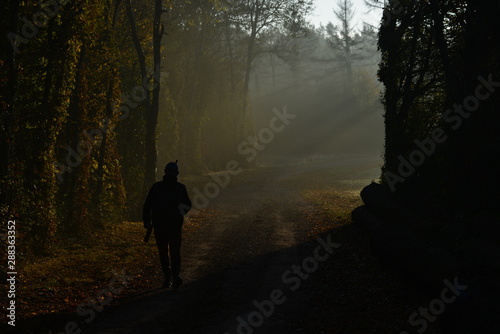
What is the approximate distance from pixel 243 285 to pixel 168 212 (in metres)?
2.15

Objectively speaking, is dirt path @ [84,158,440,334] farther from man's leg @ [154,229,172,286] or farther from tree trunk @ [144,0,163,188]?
tree trunk @ [144,0,163,188]

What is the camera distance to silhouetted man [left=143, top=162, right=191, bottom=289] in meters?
10.2

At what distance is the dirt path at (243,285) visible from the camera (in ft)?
26.3

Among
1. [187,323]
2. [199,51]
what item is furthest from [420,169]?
[199,51]

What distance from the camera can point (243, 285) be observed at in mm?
10320

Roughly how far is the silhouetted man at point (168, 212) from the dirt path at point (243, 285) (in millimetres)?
678

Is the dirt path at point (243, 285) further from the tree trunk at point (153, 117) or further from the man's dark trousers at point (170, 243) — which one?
the tree trunk at point (153, 117)

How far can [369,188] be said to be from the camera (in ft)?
59.6

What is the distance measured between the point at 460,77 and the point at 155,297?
38.2 feet

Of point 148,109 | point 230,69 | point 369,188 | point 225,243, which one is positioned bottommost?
point 225,243

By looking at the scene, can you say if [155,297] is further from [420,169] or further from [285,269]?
[420,169]

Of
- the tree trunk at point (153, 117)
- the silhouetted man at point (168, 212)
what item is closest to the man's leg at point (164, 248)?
the silhouetted man at point (168, 212)

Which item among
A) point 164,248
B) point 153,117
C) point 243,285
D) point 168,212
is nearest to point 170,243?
point 164,248

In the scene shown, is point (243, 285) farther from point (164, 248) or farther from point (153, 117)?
point (153, 117)
